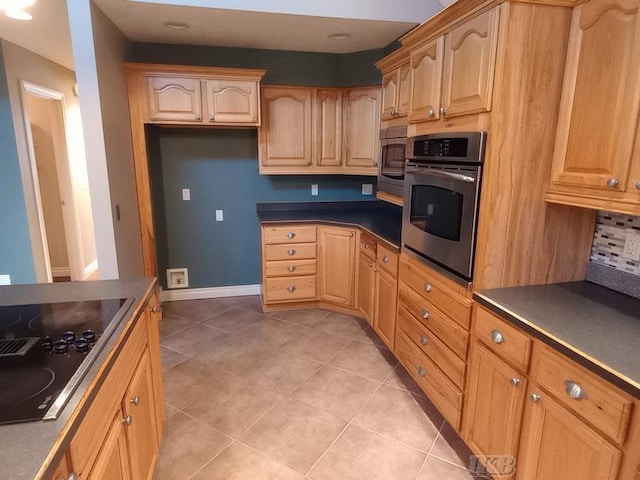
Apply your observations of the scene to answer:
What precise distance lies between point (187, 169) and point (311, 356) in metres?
2.10

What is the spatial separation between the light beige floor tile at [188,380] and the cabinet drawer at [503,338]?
170 cm

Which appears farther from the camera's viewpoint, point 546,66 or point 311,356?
point 311,356

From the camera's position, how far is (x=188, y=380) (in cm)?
257

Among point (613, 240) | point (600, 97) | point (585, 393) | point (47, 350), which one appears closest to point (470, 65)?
point (600, 97)

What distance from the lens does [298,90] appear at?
139 inches

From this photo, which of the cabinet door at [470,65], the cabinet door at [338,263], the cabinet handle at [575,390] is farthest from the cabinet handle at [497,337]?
the cabinet door at [338,263]

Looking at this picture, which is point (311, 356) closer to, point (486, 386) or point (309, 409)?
point (309, 409)

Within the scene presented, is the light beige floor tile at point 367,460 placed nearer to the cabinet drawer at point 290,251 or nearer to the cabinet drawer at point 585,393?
the cabinet drawer at point 585,393

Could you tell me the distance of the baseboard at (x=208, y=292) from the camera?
12.8 ft

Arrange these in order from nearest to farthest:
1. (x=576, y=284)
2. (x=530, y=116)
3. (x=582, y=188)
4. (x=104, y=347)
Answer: (x=104, y=347) < (x=582, y=188) < (x=530, y=116) < (x=576, y=284)

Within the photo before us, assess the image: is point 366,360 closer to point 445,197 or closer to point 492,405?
point 492,405

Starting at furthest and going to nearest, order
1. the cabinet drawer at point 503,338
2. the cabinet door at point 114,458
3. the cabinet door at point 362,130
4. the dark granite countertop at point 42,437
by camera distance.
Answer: the cabinet door at point 362,130 → the cabinet drawer at point 503,338 → the cabinet door at point 114,458 → the dark granite countertop at point 42,437

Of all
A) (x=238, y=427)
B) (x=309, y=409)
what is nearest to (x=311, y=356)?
(x=309, y=409)

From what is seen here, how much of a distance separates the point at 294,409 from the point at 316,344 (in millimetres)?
799
